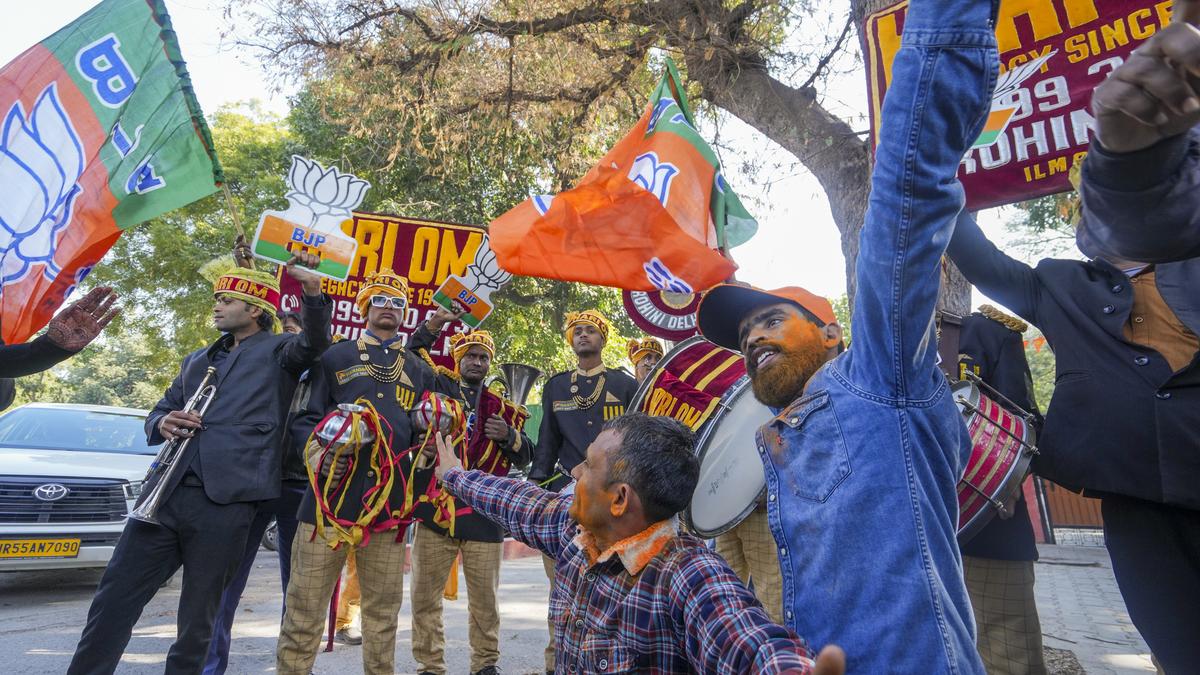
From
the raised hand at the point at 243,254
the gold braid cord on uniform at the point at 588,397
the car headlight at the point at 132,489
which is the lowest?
the car headlight at the point at 132,489

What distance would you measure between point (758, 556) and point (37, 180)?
4.47 meters

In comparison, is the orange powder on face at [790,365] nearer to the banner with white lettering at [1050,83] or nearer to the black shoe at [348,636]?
the banner with white lettering at [1050,83]

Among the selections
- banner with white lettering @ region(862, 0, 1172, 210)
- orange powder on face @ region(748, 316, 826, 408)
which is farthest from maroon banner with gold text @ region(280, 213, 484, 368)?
orange powder on face @ region(748, 316, 826, 408)

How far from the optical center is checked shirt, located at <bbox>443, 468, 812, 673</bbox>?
5.71 feet

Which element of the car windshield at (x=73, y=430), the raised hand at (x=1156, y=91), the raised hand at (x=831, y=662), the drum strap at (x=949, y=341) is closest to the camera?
the raised hand at (x=1156, y=91)

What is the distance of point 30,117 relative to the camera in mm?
4074

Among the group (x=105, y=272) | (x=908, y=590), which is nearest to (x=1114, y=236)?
(x=908, y=590)

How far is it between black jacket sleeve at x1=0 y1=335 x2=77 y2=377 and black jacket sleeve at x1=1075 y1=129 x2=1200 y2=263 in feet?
13.5

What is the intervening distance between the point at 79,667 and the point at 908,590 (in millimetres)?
3678

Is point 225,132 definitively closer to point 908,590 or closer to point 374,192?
point 374,192

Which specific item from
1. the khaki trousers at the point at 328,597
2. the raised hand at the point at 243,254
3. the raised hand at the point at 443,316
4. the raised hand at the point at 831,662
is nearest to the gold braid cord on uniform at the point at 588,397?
the raised hand at the point at 443,316

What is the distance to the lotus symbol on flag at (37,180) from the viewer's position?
385 centimetres

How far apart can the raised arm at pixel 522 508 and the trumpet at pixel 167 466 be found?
180cm

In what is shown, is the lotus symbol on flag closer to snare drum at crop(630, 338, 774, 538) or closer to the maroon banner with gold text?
the maroon banner with gold text
